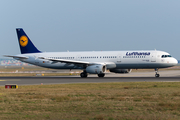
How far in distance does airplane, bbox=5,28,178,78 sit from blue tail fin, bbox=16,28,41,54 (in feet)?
2.52

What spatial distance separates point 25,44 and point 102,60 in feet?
53.9

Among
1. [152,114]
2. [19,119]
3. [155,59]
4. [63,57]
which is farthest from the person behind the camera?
[63,57]

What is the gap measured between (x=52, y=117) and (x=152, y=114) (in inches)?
168

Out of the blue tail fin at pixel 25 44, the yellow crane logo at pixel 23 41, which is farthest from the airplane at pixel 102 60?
the yellow crane logo at pixel 23 41

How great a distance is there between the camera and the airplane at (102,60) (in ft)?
149

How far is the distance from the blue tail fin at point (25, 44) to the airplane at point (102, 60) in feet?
2.52

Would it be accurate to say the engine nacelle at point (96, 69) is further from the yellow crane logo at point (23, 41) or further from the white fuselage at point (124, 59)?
the yellow crane logo at point (23, 41)

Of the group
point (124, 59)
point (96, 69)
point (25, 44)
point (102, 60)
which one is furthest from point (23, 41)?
point (124, 59)

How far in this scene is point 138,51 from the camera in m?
46.5

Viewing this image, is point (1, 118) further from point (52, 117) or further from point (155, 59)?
point (155, 59)

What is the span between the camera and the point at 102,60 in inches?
1884

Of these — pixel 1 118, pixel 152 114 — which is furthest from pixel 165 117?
pixel 1 118

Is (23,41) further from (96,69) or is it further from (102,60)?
(96,69)

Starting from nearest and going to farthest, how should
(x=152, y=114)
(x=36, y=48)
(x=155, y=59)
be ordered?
(x=152, y=114) → (x=155, y=59) → (x=36, y=48)
